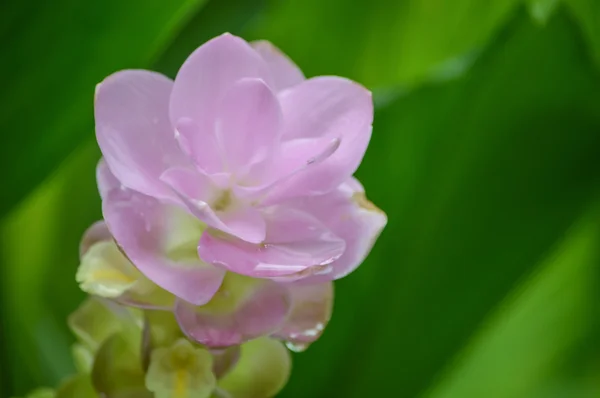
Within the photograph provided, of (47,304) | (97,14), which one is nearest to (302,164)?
(97,14)

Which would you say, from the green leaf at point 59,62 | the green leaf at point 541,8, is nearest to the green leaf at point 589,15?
the green leaf at point 541,8

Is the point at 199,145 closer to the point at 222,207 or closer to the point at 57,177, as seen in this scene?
the point at 222,207

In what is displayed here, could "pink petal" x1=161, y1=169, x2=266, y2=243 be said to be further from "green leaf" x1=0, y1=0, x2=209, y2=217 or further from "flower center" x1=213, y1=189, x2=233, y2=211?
"green leaf" x1=0, y1=0, x2=209, y2=217

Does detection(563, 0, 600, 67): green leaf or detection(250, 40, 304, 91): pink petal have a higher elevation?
detection(563, 0, 600, 67): green leaf

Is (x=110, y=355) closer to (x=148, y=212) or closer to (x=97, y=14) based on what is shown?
(x=148, y=212)

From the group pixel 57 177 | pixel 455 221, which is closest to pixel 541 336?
pixel 455 221

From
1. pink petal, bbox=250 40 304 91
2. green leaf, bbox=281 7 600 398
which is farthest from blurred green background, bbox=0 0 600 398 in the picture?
pink petal, bbox=250 40 304 91
